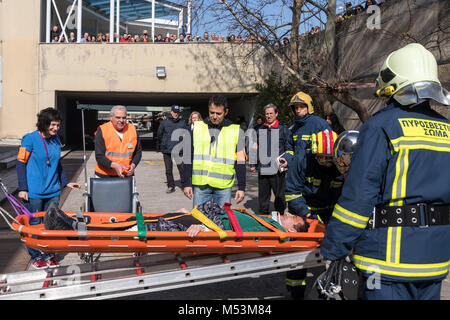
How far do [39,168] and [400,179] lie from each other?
13.0 feet

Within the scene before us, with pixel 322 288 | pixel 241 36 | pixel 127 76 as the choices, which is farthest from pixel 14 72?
pixel 322 288

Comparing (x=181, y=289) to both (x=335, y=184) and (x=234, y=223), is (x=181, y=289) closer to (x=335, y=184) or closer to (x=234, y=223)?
(x=234, y=223)

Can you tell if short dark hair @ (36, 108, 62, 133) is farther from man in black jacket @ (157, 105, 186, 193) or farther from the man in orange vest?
man in black jacket @ (157, 105, 186, 193)

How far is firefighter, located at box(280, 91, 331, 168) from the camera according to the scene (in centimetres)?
519

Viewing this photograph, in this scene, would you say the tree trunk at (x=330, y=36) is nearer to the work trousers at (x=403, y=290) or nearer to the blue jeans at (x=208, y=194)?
the blue jeans at (x=208, y=194)

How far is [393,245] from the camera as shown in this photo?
2365mm

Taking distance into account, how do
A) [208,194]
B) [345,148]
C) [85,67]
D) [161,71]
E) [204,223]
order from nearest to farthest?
[345,148] < [204,223] < [208,194] < [161,71] < [85,67]

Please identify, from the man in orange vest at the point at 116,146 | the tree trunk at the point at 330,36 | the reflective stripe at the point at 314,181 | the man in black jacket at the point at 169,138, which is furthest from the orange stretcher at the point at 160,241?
the man in black jacket at the point at 169,138

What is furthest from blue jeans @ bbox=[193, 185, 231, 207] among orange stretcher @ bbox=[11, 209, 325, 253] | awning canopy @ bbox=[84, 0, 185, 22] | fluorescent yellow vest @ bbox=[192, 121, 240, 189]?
awning canopy @ bbox=[84, 0, 185, 22]

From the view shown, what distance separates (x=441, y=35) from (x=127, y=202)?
6.77 m

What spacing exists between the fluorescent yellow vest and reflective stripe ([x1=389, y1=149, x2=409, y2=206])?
2.72m

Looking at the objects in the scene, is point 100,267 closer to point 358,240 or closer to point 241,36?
point 358,240

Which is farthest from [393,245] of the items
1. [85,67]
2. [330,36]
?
[85,67]

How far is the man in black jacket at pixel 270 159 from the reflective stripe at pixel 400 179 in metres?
4.62
